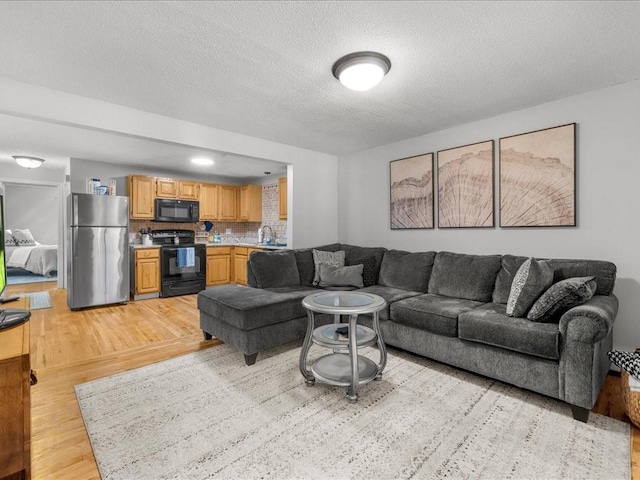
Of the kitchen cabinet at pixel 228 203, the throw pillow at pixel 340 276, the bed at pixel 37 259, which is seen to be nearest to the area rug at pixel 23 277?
the bed at pixel 37 259

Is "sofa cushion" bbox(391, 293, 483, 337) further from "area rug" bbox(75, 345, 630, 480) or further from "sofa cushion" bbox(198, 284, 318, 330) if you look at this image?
"sofa cushion" bbox(198, 284, 318, 330)

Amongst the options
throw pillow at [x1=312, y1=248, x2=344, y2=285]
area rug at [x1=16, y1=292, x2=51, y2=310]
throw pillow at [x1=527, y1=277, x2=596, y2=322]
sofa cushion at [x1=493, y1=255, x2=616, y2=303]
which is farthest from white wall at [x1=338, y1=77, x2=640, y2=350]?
area rug at [x1=16, y1=292, x2=51, y2=310]

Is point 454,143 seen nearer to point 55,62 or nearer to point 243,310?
point 243,310

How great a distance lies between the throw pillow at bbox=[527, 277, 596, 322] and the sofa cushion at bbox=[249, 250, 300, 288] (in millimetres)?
2363

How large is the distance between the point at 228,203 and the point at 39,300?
135 inches

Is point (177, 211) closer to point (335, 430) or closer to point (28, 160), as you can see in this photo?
point (28, 160)

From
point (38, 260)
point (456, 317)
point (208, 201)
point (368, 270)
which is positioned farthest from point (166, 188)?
point (456, 317)

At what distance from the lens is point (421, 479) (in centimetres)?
149

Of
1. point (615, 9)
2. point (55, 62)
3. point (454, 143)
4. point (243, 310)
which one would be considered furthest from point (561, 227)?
point (55, 62)

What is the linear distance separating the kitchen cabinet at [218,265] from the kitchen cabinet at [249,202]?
835 millimetres

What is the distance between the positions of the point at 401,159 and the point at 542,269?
7.40 ft

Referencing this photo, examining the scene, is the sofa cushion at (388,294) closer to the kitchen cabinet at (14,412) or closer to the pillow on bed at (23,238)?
the kitchen cabinet at (14,412)

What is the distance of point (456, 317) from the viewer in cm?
252

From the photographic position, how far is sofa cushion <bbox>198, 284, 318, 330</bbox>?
2.71 meters
